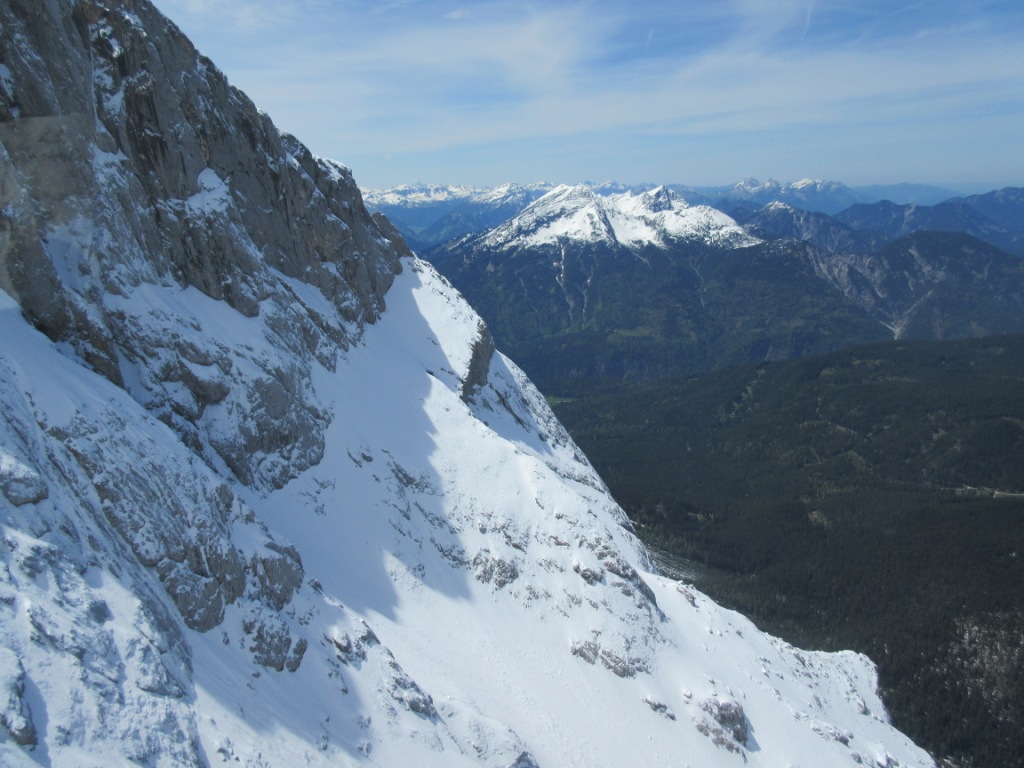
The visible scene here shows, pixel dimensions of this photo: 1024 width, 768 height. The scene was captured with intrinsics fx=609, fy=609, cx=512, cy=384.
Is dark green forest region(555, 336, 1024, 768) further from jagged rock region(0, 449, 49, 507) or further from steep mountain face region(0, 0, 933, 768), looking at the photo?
jagged rock region(0, 449, 49, 507)

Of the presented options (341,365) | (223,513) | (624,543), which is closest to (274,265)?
(341,365)

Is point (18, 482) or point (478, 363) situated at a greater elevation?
point (18, 482)

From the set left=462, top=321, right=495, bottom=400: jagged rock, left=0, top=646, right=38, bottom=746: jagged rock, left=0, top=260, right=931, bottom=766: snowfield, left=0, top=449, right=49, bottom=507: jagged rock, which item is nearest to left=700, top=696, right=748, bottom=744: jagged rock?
left=0, top=260, right=931, bottom=766: snowfield

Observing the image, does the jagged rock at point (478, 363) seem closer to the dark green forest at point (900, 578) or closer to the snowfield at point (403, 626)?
the snowfield at point (403, 626)

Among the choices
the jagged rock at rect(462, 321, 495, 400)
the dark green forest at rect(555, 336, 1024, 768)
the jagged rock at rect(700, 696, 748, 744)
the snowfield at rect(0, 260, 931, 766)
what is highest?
the jagged rock at rect(462, 321, 495, 400)

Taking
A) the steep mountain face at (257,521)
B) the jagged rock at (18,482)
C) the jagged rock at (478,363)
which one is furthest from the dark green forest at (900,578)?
the jagged rock at (18,482)

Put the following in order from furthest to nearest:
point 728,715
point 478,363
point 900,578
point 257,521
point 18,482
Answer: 1. point 900,578
2. point 478,363
3. point 728,715
4. point 257,521
5. point 18,482

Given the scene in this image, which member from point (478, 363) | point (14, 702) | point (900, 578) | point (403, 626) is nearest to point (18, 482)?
point (14, 702)

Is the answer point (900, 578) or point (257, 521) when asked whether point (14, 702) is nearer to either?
point (257, 521)
